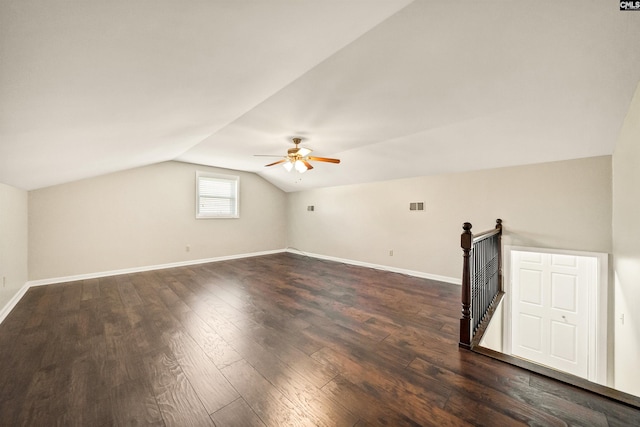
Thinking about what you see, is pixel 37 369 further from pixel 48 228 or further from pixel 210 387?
pixel 48 228

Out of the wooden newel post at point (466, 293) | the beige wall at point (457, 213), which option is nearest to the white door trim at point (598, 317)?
the beige wall at point (457, 213)

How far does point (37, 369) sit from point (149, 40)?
244 cm

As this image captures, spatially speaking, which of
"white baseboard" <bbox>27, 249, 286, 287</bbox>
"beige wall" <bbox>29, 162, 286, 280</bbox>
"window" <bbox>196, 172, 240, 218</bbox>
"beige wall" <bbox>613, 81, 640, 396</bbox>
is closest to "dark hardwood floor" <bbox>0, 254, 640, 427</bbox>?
"white baseboard" <bbox>27, 249, 286, 287</bbox>

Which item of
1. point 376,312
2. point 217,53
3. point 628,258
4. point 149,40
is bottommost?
point 376,312

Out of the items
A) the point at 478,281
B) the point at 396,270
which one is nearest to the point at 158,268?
the point at 396,270

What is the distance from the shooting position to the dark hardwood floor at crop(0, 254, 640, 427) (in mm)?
1303

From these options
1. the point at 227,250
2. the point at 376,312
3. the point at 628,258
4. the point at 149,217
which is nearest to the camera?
the point at 628,258

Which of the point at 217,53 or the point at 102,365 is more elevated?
the point at 217,53

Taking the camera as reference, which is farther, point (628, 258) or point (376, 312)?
point (376, 312)

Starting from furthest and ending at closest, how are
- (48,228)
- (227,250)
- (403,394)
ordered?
(227,250) < (48,228) < (403,394)

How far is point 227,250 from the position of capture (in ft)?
19.1

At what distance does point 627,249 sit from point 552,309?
210 cm

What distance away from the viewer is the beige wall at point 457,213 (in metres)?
2.93

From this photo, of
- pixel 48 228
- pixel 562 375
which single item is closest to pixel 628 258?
pixel 562 375
